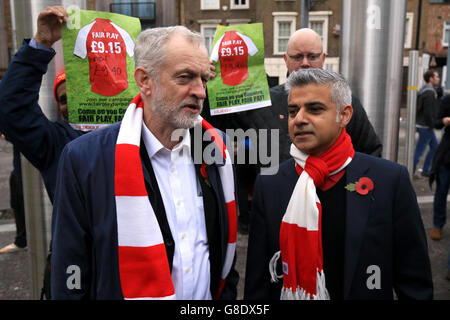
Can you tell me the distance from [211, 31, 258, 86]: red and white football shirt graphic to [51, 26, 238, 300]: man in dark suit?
932 mm

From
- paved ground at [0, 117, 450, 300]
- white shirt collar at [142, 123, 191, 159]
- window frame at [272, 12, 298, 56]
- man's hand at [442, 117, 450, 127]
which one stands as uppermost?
window frame at [272, 12, 298, 56]

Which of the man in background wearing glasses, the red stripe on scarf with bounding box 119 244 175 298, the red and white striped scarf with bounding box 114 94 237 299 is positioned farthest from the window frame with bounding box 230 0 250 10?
the red stripe on scarf with bounding box 119 244 175 298

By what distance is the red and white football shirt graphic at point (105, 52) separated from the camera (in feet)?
6.94

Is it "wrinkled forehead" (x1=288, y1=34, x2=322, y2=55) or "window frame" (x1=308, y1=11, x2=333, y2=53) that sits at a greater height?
"window frame" (x1=308, y1=11, x2=333, y2=53)

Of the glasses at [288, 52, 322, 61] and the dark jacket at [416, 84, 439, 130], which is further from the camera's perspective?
the dark jacket at [416, 84, 439, 130]

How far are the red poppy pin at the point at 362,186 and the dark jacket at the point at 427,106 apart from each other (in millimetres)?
7411

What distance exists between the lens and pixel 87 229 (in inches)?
63.7

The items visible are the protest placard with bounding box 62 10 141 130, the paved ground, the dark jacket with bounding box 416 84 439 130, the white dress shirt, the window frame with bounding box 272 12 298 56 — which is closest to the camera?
the white dress shirt

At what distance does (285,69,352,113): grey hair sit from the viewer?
1.81 meters

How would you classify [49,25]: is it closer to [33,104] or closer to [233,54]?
[33,104]

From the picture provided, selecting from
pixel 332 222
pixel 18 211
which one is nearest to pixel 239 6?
pixel 18 211

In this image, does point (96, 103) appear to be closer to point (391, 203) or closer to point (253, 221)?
point (253, 221)

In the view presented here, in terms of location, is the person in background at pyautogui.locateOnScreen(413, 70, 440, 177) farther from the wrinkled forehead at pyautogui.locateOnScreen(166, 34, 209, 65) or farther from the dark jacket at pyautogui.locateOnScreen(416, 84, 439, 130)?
the wrinkled forehead at pyautogui.locateOnScreen(166, 34, 209, 65)
